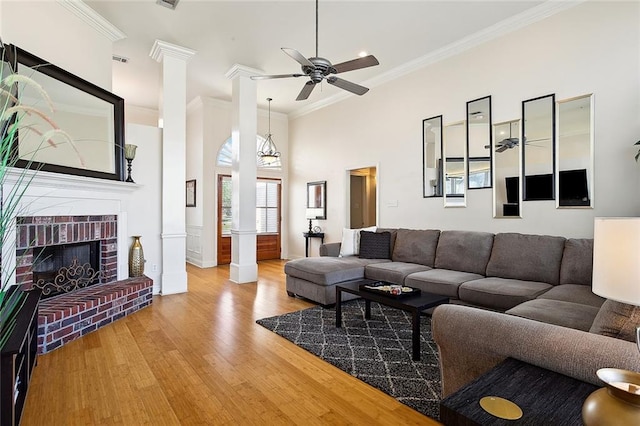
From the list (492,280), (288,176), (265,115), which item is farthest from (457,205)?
(265,115)

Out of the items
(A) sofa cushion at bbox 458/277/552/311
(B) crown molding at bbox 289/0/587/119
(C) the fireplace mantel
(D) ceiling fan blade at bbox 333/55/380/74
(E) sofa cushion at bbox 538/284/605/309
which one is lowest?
(A) sofa cushion at bbox 458/277/552/311

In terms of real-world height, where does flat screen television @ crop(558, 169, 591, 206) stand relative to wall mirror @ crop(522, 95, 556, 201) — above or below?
below

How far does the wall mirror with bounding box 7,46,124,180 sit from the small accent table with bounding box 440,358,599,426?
352cm

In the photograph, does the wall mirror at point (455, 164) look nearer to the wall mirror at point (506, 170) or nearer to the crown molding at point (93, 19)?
the wall mirror at point (506, 170)

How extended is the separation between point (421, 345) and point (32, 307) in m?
3.02

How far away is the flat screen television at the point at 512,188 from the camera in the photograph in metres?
4.14

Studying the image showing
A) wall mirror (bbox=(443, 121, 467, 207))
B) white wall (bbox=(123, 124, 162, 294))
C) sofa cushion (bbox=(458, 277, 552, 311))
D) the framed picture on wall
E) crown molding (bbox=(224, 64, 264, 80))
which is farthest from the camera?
the framed picture on wall

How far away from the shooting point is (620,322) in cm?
144

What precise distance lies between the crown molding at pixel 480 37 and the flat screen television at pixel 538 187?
1856 millimetres

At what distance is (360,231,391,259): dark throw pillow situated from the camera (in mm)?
4922

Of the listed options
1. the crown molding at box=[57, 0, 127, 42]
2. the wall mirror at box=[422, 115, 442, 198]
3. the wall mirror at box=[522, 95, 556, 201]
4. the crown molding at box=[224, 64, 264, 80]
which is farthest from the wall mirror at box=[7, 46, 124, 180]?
the wall mirror at box=[522, 95, 556, 201]

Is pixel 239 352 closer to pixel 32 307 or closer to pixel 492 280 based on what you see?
pixel 32 307

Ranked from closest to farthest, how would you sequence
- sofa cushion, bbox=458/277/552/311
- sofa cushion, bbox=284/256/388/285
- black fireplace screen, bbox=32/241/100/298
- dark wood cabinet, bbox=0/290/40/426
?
1. dark wood cabinet, bbox=0/290/40/426
2. sofa cushion, bbox=458/277/552/311
3. black fireplace screen, bbox=32/241/100/298
4. sofa cushion, bbox=284/256/388/285

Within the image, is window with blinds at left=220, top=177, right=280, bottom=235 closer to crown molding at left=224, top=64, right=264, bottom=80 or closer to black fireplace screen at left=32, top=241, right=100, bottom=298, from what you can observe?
crown molding at left=224, top=64, right=264, bottom=80
